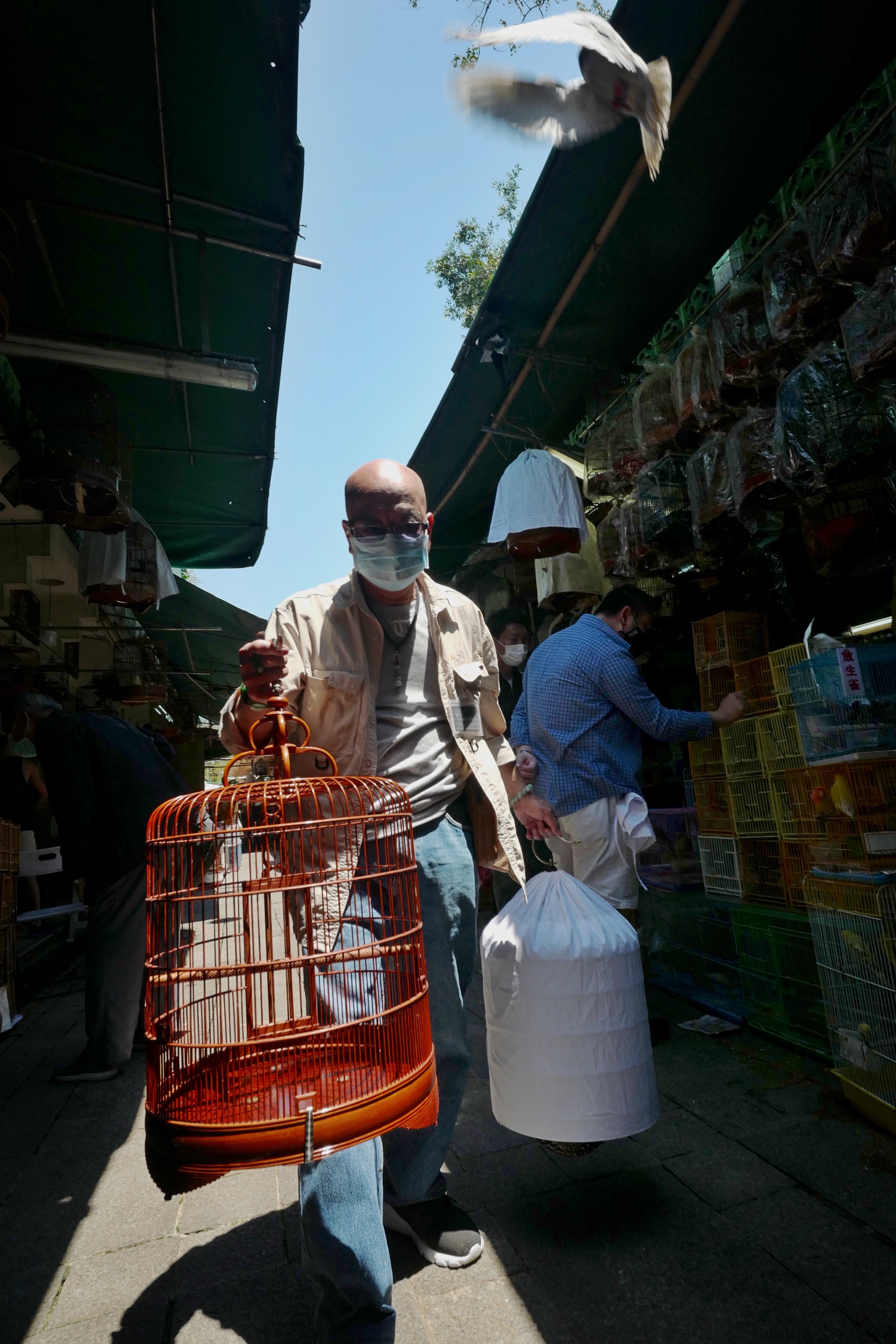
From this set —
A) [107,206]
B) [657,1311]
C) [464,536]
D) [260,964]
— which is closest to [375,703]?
[260,964]

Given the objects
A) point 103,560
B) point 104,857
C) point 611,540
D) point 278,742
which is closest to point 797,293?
point 611,540

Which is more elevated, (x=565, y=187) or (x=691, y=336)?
(x=565, y=187)

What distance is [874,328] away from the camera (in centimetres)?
241

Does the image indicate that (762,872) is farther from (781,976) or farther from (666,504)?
(666,504)

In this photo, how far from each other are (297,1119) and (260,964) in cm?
24

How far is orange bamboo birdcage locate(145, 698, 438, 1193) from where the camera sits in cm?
116

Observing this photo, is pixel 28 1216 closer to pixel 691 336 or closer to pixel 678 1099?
pixel 678 1099

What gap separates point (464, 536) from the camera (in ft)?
24.7

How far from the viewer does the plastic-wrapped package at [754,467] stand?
3090 mm

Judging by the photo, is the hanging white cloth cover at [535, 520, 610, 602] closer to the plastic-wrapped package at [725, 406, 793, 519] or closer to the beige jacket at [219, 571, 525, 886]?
the plastic-wrapped package at [725, 406, 793, 519]

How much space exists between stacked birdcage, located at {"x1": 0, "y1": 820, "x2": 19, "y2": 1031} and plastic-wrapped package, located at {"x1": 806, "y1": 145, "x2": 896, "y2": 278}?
4.90 meters

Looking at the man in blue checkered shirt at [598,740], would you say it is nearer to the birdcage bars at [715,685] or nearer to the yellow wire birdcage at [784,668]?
the yellow wire birdcage at [784,668]

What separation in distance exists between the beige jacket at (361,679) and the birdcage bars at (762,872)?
1.91m

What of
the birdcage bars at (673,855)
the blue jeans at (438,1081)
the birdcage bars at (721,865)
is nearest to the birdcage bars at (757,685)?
the birdcage bars at (721,865)
